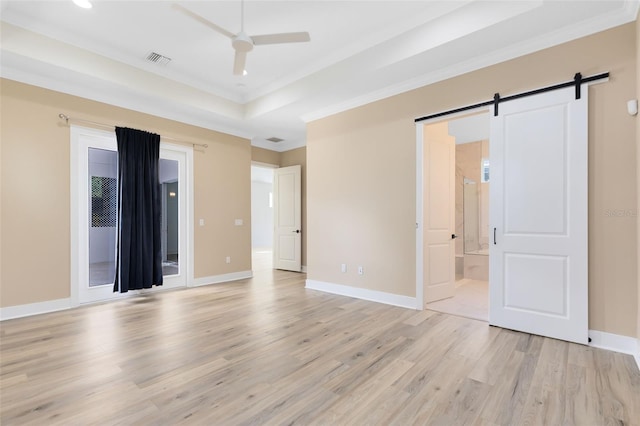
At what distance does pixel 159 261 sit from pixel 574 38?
5.96m

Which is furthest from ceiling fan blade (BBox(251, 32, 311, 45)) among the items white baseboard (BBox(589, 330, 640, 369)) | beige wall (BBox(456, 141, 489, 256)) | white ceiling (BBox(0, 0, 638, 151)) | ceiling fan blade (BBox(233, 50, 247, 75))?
beige wall (BBox(456, 141, 489, 256))

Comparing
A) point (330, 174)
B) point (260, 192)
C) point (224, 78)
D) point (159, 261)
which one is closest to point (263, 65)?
point (224, 78)

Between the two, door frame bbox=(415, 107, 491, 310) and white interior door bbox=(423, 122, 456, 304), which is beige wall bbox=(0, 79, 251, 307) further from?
white interior door bbox=(423, 122, 456, 304)

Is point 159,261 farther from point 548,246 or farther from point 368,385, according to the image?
point 548,246

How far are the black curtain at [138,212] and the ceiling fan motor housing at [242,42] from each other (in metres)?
2.70

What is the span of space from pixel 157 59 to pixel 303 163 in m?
3.54

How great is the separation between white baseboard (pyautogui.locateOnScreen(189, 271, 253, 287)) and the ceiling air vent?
3515 mm

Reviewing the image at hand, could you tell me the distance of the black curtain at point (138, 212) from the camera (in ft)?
14.7

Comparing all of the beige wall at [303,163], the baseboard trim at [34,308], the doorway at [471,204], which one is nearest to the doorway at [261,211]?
the beige wall at [303,163]

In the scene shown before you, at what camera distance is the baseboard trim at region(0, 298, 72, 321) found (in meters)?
3.56

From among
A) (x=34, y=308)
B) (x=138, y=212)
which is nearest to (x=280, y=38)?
(x=138, y=212)

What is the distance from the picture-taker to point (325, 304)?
4188mm

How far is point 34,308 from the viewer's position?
12.3ft

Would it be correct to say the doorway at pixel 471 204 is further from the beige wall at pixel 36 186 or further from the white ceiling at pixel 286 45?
the beige wall at pixel 36 186
